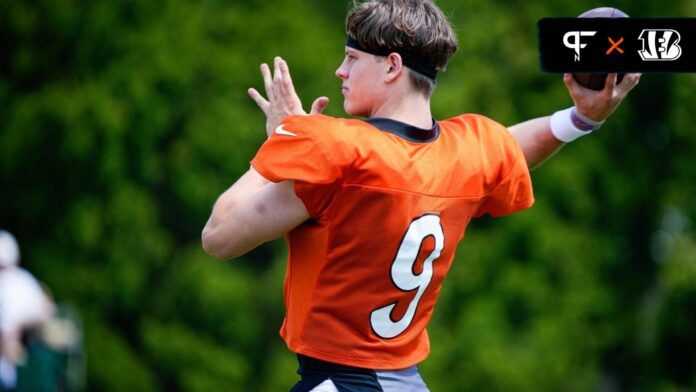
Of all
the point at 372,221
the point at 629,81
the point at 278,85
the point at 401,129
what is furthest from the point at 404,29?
A: the point at 629,81

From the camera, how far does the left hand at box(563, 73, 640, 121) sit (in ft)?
9.54

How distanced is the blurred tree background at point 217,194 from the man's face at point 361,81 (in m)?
6.75

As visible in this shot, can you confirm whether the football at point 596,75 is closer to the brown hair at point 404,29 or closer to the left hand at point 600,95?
the left hand at point 600,95

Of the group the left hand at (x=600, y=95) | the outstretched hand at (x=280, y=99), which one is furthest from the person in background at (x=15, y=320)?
the left hand at (x=600, y=95)

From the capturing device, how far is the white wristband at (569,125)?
124 inches

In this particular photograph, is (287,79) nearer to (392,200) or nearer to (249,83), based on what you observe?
(392,200)

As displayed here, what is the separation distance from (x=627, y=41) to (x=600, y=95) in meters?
0.30

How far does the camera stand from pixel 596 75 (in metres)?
2.93

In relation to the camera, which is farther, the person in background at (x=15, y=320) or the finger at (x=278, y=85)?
the person in background at (x=15, y=320)

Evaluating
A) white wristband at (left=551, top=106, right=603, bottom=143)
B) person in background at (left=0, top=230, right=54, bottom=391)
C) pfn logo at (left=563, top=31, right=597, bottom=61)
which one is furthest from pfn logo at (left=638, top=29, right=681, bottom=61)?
person in background at (left=0, top=230, right=54, bottom=391)

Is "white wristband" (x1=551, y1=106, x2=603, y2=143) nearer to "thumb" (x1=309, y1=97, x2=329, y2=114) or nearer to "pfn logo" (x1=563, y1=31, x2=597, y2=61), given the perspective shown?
"pfn logo" (x1=563, y1=31, x2=597, y2=61)

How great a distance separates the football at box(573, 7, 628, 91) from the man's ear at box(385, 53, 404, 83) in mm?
475

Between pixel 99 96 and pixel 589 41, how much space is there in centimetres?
740

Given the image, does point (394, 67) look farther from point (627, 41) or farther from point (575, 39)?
point (627, 41)
